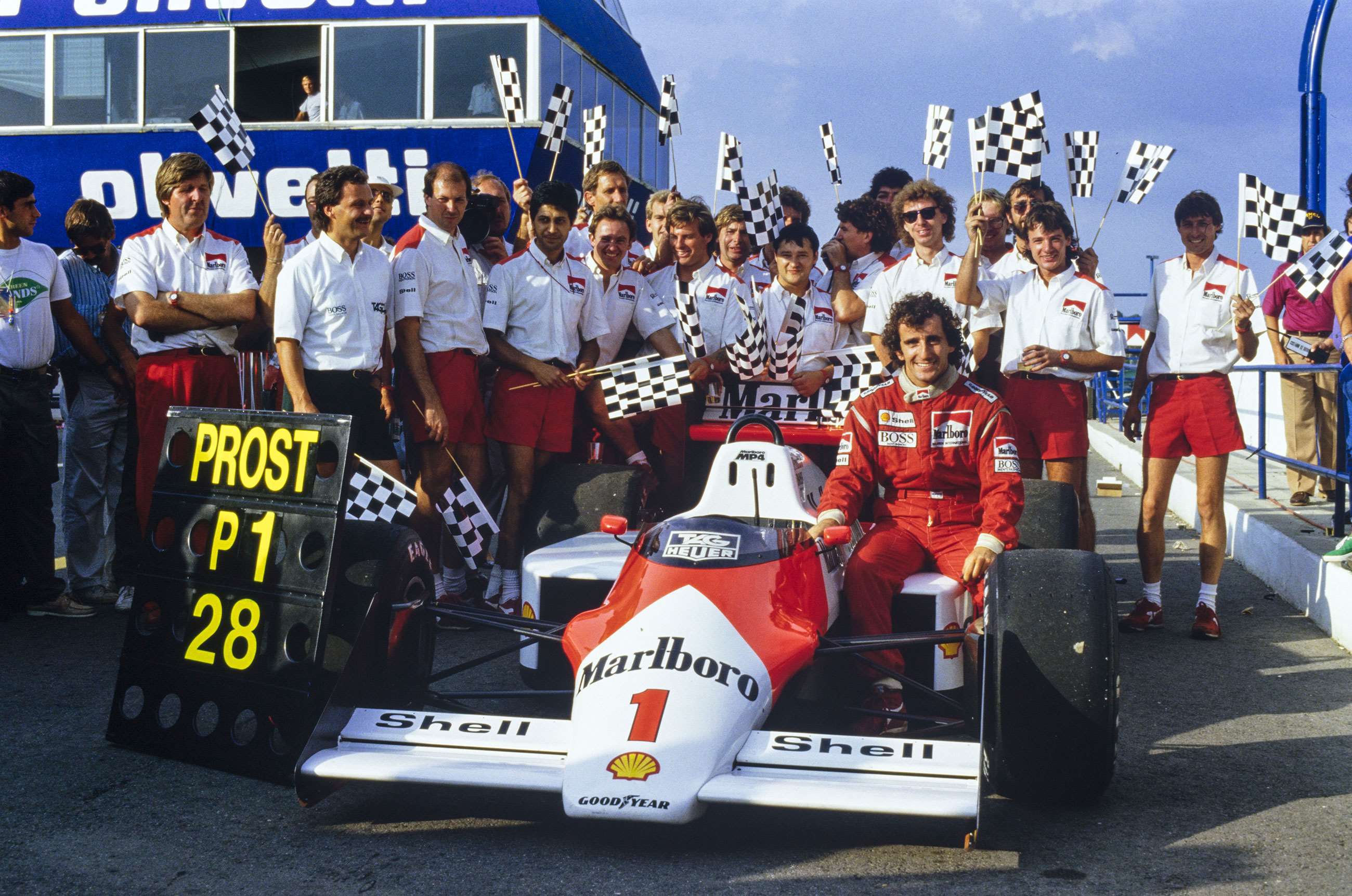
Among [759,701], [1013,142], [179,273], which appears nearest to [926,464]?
[759,701]

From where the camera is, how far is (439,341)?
6270 millimetres

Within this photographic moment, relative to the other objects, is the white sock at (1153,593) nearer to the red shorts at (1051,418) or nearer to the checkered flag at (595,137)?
the red shorts at (1051,418)

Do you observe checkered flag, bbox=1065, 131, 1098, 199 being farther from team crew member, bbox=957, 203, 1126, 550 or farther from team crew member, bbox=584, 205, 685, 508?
team crew member, bbox=584, 205, 685, 508

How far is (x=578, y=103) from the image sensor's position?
13.6 meters

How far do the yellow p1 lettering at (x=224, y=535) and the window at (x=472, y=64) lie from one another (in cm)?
893

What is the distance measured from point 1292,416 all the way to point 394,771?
8428mm

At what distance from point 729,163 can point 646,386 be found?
303cm

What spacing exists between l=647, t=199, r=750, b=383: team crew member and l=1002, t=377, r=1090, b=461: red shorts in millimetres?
1532

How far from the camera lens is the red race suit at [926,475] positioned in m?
4.79

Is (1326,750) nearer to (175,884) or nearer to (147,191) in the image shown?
(175,884)

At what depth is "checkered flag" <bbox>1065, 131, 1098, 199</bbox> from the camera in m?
8.34

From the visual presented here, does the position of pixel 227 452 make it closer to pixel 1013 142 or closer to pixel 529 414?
pixel 529 414

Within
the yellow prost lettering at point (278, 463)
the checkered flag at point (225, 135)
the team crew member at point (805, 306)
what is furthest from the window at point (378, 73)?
the yellow prost lettering at point (278, 463)

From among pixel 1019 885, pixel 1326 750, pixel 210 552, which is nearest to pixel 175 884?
pixel 210 552
